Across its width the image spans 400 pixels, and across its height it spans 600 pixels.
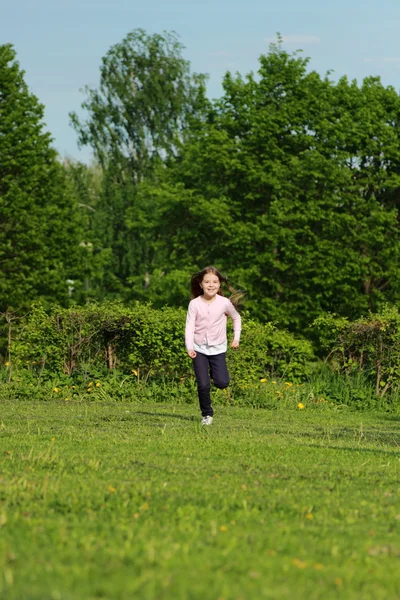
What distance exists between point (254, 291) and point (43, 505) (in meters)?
30.3

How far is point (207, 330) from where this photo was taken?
11500 mm

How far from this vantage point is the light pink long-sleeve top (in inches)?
449

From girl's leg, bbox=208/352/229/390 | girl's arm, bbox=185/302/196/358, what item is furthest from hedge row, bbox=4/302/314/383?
girl's arm, bbox=185/302/196/358

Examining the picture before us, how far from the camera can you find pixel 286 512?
18.3 ft

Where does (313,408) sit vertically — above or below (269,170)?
below

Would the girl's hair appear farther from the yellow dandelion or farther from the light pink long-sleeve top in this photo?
the yellow dandelion

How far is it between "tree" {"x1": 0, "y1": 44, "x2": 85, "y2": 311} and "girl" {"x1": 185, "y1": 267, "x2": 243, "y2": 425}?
81.4 feet

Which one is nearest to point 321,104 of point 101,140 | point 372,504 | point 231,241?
point 231,241

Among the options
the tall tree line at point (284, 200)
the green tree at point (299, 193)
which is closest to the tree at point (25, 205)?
the tall tree line at point (284, 200)

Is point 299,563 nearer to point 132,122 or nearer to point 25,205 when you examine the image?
point 25,205

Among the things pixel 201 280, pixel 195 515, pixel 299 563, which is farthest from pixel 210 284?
pixel 299 563

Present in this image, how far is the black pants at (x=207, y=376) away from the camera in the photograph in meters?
11.5

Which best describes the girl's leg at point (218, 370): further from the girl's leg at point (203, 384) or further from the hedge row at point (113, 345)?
the hedge row at point (113, 345)

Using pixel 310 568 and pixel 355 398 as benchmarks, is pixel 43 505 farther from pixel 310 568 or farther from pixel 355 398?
pixel 355 398
